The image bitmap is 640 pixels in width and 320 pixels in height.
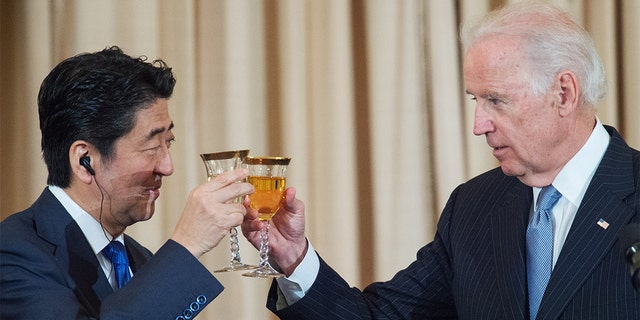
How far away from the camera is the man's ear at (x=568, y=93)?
2.37 meters

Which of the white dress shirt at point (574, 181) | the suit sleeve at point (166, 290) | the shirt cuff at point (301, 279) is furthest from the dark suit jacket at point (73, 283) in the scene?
the white dress shirt at point (574, 181)

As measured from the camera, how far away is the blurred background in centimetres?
357

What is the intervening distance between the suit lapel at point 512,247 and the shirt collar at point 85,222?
41.1 inches

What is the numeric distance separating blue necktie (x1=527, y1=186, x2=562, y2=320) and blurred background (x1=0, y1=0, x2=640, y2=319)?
1.14 m

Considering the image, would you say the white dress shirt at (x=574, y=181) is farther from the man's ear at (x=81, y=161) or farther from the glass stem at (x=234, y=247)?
the man's ear at (x=81, y=161)

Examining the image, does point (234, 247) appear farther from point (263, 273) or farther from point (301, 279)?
point (301, 279)

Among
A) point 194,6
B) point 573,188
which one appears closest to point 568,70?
point 573,188

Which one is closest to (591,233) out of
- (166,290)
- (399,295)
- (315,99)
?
(399,295)

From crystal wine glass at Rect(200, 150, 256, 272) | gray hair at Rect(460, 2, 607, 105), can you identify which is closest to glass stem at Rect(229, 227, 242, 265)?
crystal wine glass at Rect(200, 150, 256, 272)

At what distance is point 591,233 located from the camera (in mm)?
2279

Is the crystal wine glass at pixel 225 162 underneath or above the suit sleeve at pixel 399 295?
above

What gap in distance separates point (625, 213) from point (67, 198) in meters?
1.42

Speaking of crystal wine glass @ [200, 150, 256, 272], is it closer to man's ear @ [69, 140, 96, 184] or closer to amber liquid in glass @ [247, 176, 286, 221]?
amber liquid in glass @ [247, 176, 286, 221]

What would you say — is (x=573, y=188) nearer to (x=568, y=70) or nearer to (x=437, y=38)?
(x=568, y=70)
